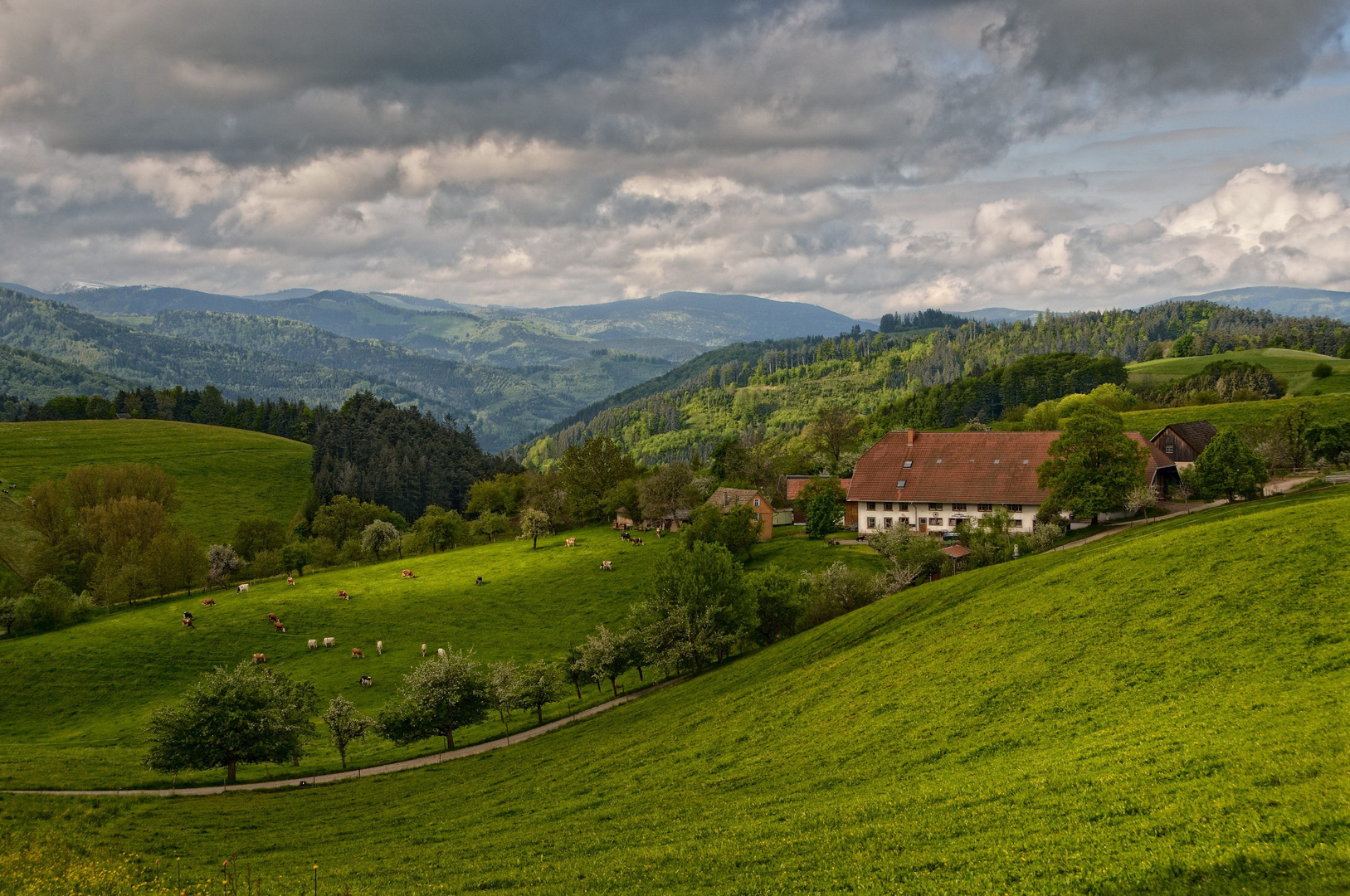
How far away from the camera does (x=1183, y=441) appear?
347 ft

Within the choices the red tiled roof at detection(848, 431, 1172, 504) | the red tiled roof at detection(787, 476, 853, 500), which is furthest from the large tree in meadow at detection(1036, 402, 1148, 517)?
the red tiled roof at detection(787, 476, 853, 500)

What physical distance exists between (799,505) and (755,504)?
1294 cm

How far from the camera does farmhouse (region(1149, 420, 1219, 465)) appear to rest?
10525cm

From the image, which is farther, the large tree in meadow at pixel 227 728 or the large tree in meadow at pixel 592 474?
the large tree in meadow at pixel 592 474

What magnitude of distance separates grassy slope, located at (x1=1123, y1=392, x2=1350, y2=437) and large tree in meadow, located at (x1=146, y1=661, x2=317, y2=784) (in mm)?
134998

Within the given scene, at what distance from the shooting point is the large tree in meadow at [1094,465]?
240 feet

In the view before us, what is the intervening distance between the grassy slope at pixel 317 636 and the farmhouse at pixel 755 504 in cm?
539

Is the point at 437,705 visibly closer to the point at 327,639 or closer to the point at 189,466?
the point at 327,639

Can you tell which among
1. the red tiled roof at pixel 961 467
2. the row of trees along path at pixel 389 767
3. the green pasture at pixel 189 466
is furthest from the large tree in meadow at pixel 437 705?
the green pasture at pixel 189 466

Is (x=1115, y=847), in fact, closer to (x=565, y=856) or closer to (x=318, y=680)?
(x=565, y=856)

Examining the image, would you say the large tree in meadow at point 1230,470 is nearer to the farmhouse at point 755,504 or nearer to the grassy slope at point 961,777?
the grassy slope at point 961,777

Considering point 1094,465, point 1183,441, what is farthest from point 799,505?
point 1183,441

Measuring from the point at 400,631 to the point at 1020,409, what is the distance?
159m

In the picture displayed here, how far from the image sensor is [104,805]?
34.7 m
